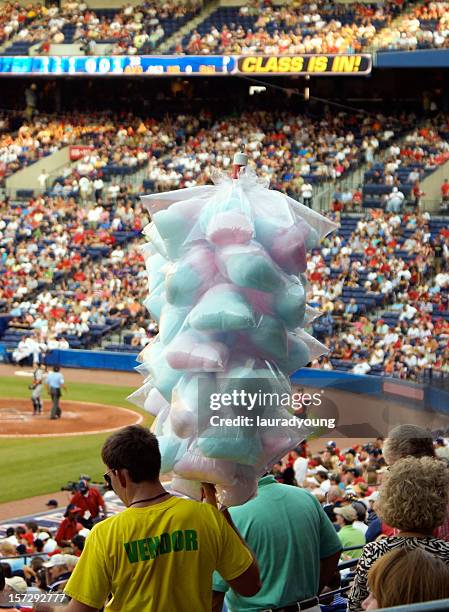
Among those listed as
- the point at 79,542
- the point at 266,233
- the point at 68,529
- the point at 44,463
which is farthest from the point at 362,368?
the point at 266,233

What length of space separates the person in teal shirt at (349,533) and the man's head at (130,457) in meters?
3.04

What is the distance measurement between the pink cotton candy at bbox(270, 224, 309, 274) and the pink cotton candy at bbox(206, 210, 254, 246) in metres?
0.13

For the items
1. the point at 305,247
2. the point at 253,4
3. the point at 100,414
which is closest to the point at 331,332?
the point at 100,414

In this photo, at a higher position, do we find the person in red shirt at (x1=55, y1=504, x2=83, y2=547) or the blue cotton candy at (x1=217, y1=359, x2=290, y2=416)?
the blue cotton candy at (x1=217, y1=359, x2=290, y2=416)

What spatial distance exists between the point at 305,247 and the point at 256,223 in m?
0.24

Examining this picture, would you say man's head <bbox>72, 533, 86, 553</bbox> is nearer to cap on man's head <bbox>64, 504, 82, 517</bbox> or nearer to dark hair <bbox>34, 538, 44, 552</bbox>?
dark hair <bbox>34, 538, 44, 552</bbox>

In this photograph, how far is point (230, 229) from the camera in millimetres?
4570

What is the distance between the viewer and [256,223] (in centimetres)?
470

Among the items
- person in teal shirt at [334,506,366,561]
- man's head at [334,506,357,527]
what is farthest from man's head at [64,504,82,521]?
man's head at [334,506,357,527]

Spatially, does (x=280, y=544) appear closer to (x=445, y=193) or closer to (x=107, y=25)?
(x=445, y=193)

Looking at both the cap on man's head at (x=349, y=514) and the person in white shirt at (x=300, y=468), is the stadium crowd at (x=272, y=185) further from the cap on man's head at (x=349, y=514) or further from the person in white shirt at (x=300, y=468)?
the cap on man's head at (x=349, y=514)

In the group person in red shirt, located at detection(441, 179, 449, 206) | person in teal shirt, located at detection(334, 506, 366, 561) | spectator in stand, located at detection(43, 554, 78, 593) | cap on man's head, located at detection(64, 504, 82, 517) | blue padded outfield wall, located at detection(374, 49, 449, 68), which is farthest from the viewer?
blue padded outfield wall, located at detection(374, 49, 449, 68)

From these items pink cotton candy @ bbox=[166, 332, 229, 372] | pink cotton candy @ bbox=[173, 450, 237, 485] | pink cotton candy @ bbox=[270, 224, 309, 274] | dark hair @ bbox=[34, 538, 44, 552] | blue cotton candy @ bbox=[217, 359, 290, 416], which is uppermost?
pink cotton candy @ bbox=[270, 224, 309, 274]

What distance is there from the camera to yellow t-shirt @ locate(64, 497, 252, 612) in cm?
369
